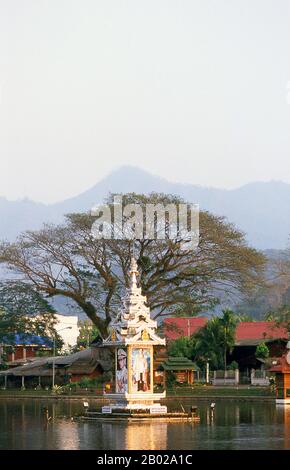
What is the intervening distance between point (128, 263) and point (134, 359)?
31255 millimetres

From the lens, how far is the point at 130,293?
5097 cm

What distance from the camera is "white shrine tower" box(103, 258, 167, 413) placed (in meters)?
49.5

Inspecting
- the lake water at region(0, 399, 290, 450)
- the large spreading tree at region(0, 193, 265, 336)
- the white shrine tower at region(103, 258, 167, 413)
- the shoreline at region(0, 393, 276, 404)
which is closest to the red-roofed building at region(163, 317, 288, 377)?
the large spreading tree at region(0, 193, 265, 336)

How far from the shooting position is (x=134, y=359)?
49781 millimetres

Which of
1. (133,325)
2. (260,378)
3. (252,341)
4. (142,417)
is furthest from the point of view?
(252,341)

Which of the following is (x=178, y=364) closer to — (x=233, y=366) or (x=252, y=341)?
(x=233, y=366)

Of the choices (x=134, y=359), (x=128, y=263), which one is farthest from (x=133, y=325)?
(x=128, y=263)

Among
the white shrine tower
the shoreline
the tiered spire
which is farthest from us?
the shoreline

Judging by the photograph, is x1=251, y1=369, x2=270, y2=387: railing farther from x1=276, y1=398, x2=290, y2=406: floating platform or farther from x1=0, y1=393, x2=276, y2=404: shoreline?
Answer: x1=276, y1=398, x2=290, y2=406: floating platform

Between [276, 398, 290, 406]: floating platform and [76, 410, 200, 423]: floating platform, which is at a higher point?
[76, 410, 200, 423]: floating platform

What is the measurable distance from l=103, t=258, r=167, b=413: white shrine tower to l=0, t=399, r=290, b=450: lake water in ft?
7.88

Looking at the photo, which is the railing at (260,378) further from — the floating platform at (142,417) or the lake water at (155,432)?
the floating platform at (142,417)
